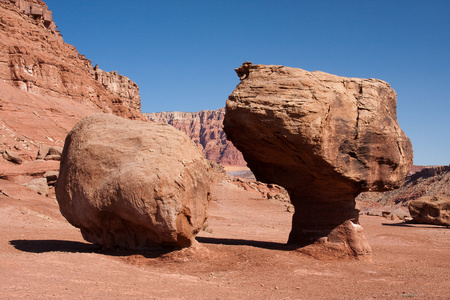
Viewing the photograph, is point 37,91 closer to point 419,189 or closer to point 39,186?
point 39,186

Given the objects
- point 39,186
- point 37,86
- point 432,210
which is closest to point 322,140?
point 39,186

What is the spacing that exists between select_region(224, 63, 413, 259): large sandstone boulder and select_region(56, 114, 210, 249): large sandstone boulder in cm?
169

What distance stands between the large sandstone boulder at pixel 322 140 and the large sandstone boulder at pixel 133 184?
5.54 feet

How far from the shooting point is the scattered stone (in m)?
18.6

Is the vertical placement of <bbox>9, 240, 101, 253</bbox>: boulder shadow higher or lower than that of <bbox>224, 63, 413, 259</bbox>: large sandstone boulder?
lower

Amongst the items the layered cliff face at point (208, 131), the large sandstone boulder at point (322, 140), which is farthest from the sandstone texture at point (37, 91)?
the layered cliff face at point (208, 131)

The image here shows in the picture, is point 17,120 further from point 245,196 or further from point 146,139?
point 146,139

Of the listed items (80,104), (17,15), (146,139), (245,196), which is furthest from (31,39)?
(146,139)

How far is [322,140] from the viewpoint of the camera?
872 cm

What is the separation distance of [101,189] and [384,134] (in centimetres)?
654

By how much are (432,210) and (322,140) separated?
18.0 m

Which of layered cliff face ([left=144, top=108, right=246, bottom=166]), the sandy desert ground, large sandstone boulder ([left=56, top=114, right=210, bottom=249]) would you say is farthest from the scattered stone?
layered cliff face ([left=144, top=108, right=246, bottom=166])

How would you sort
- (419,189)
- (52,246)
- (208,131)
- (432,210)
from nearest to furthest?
(52,246) < (432,210) < (419,189) < (208,131)

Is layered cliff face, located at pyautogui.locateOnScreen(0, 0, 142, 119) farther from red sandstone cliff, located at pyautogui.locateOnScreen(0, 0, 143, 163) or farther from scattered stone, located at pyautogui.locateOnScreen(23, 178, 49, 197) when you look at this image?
scattered stone, located at pyautogui.locateOnScreen(23, 178, 49, 197)
